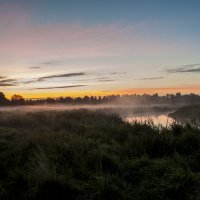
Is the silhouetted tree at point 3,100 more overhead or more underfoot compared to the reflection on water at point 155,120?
more overhead

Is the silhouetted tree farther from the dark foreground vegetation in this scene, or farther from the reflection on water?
the dark foreground vegetation

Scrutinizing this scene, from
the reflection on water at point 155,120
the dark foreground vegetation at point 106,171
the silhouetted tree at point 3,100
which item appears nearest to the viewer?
the dark foreground vegetation at point 106,171

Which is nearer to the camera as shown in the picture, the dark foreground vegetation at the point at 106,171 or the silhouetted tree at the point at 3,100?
the dark foreground vegetation at the point at 106,171


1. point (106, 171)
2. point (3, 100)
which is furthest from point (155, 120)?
point (3, 100)

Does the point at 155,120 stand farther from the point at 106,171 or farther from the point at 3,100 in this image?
the point at 3,100

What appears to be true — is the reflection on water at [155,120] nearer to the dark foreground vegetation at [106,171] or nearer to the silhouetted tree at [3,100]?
the dark foreground vegetation at [106,171]

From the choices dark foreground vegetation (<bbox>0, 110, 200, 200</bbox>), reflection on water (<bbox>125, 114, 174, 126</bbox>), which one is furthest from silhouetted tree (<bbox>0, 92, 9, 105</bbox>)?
dark foreground vegetation (<bbox>0, 110, 200, 200</bbox>)

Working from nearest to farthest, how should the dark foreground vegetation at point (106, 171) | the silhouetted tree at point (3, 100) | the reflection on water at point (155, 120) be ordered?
the dark foreground vegetation at point (106, 171) < the reflection on water at point (155, 120) < the silhouetted tree at point (3, 100)

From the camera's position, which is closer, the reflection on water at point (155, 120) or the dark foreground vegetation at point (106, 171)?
the dark foreground vegetation at point (106, 171)

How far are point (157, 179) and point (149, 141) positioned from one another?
10.1 feet

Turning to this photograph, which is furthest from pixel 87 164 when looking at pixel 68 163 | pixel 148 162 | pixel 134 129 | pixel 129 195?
pixel 134 129

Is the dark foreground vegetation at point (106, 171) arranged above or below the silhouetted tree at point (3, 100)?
below

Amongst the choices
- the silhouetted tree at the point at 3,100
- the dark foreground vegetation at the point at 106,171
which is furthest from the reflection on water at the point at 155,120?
the silhouetted tree at the point at 3,100

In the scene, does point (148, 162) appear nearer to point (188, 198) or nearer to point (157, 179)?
point (157, 179)
